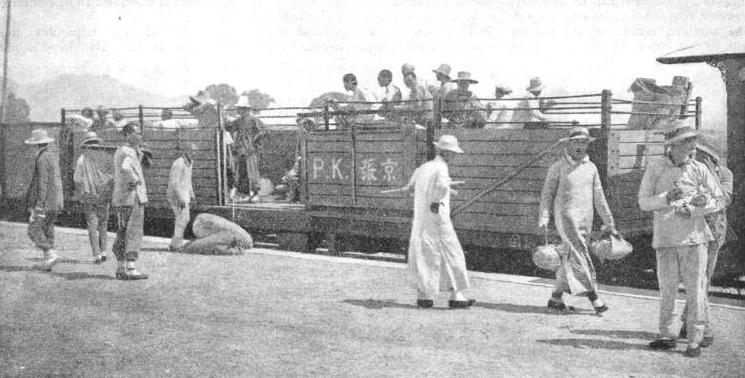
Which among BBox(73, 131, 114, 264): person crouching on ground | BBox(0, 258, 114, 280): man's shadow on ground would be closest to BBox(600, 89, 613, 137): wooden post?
BBox(0, 258, 114, 280): man's shadow on ground

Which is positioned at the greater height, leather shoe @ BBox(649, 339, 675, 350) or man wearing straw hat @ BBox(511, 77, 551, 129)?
man wearing straw hat @ BBox(511, 77, 551, 129)

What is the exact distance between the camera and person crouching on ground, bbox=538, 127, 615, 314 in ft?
26.7

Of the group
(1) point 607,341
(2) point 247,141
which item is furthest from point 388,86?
(1) point 607,341

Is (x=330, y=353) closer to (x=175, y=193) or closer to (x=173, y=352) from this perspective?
(x=173, y=352)

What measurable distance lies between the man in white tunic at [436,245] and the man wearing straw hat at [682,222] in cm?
226

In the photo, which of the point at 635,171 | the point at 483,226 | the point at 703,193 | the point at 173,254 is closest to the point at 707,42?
the point at 635,171

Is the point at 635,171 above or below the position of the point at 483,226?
above

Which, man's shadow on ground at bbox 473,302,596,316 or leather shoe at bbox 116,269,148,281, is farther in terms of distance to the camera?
leather shoe at bbox 116,269,148,281

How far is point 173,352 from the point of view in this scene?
6.54 m

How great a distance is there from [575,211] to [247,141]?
8354mm

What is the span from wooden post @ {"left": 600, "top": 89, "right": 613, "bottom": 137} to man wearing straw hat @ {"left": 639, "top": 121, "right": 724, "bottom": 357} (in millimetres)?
3426

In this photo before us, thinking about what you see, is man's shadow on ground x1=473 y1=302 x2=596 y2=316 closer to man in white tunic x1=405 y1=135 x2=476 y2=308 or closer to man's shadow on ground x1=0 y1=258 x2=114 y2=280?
man in white tunic x1=405 y1=135 x2=476 y2=308

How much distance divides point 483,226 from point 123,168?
478 centimetres

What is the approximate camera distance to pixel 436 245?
848cm
